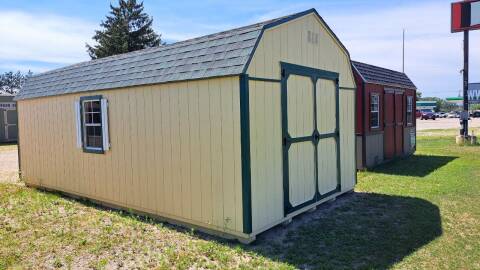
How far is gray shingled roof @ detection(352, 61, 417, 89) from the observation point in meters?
10.2

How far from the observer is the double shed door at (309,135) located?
5.36 m

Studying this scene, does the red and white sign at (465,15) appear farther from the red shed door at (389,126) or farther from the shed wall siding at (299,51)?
the shed wall siding at (299,51)

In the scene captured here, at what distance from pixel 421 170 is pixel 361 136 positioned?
1.73 metres

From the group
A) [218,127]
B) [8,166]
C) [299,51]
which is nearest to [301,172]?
[218,127]

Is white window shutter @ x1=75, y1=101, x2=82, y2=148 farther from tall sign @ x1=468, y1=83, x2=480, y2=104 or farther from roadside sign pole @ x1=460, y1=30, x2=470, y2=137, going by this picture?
tall sign @ x1=468, y1=83, x2=480, y2=104

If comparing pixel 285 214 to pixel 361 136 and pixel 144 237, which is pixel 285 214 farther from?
pixel 361 136

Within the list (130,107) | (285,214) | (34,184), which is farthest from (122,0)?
(285,214)

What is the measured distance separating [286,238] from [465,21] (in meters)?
14.9

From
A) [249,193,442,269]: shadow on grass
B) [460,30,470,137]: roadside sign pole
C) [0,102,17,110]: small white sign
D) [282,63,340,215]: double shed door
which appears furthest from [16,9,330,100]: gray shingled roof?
[0,102,17,110]: small white sign

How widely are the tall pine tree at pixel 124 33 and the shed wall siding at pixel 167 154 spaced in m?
25.4

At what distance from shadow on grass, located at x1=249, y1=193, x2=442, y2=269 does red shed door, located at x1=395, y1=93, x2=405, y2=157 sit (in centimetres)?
582

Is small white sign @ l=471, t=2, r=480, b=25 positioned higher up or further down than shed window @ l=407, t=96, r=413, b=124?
higher up

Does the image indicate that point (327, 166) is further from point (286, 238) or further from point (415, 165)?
point (415, 165)

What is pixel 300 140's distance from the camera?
562 cm
